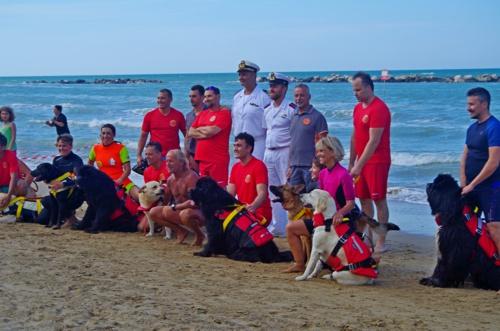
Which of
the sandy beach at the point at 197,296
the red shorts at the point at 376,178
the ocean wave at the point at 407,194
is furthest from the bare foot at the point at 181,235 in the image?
the ocean wave at the point at 407,194

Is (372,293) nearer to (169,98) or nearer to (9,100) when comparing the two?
(169,98)

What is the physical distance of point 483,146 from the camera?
611 cm

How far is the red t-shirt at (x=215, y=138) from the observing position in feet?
28.1

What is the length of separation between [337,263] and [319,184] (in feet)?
2.65

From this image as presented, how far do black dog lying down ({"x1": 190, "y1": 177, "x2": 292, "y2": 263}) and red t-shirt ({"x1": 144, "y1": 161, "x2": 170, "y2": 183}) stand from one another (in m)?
1.29

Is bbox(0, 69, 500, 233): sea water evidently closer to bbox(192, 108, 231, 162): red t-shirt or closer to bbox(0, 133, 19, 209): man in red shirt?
bbox(192, 108, 231, 162): red t-shirt

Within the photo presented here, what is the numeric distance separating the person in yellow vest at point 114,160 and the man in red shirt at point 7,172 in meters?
1.09

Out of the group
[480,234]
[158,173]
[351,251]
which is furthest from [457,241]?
[158,173]

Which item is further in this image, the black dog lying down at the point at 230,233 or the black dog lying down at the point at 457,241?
the black dog lying down at the point at 230,233

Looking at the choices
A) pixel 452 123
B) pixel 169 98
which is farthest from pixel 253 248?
pixel 452 123

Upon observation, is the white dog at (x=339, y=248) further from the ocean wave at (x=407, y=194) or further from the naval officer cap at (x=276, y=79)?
the ocean wave at (x=407, y=194)

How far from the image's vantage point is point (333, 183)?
651cm

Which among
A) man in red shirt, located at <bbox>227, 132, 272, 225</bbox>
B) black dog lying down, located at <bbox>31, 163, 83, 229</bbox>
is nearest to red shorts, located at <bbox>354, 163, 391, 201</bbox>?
man in red shirt, located at <bbox>227, 132, 272, 225</bbox>

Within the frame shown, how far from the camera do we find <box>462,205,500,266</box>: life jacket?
20.0ft
